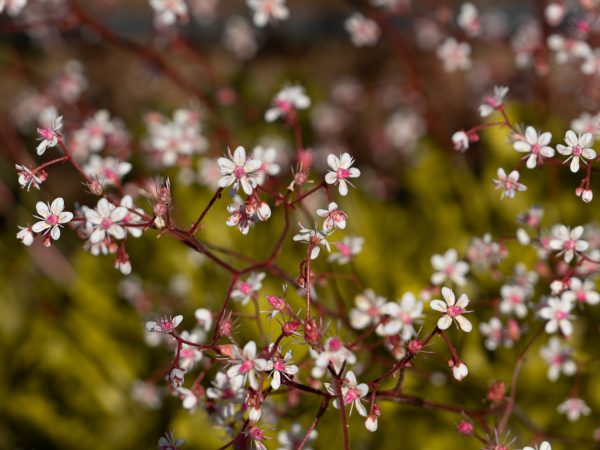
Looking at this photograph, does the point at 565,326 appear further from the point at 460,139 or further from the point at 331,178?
the point at 331,178

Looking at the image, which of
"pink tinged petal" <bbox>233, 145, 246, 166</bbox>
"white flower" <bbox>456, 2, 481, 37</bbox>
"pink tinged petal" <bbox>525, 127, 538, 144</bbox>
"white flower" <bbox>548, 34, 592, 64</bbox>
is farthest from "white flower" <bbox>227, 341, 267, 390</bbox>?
"white flower" <bbox>456, 2, 481, 37</bbox>

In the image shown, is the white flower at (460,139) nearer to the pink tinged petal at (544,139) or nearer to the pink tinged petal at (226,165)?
the pink tinged petal at (544,139)

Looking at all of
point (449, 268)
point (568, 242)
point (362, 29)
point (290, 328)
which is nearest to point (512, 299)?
point (449, 268)

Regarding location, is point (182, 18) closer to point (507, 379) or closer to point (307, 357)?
point (307, 357)

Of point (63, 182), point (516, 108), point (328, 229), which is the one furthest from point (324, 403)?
point (63, 182)

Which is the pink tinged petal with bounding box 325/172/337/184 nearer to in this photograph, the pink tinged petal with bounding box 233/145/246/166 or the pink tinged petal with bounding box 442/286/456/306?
the pink tinged petal with bounding box 233/145/246/166

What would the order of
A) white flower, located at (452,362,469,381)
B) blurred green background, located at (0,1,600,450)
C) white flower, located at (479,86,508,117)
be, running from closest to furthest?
white flower, located at (452,362,469,381) → white flower, located at (479,86,508,117) → blurred green background, located at (0,1,600,450)

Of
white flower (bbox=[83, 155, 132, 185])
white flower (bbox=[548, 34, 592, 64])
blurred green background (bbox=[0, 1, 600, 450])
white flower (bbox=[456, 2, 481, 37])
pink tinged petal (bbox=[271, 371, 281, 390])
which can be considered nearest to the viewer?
pink tinged petal (bbox=[271, 371, 281, 390])
